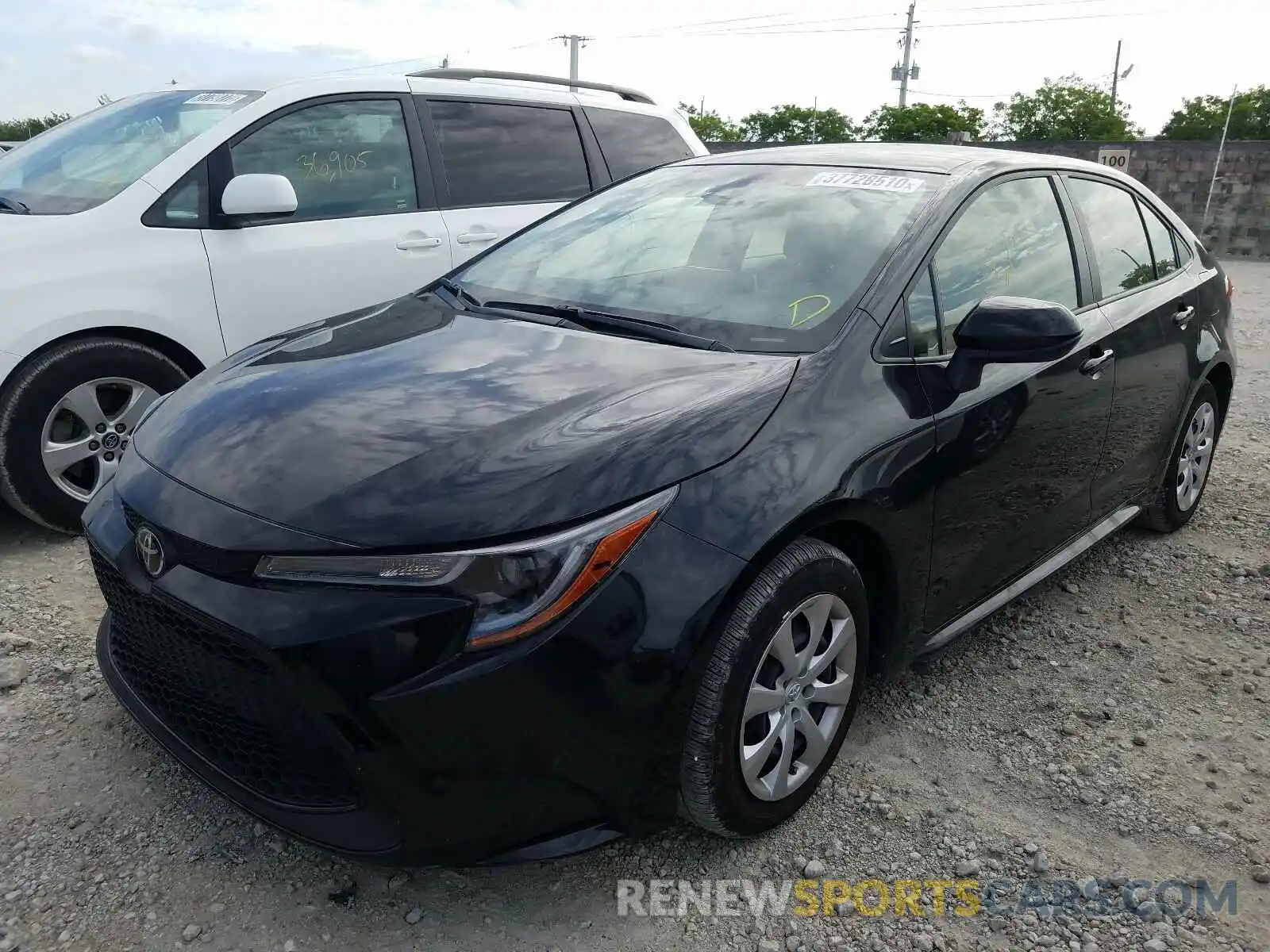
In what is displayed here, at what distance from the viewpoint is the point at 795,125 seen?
5831 cm

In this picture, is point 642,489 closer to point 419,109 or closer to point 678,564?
point 678,564

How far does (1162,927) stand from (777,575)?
3.74ft

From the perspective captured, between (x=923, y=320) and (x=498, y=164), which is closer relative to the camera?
(x=923, y=320)

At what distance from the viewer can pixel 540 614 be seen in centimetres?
182

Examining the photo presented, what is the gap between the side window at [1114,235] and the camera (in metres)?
3.44

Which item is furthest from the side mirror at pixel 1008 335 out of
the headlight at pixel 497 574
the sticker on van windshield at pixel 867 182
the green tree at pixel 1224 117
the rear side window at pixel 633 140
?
the green tree at pixel 1224 117

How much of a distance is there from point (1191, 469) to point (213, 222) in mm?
4255

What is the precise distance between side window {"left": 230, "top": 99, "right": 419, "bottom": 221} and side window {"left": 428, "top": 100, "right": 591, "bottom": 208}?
25 centimetres

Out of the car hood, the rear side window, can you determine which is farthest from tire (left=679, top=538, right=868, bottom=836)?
the rear side window

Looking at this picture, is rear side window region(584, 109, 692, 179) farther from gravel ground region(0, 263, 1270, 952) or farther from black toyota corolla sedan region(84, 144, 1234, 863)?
gravel ground region(0, 263, 1270, 952)

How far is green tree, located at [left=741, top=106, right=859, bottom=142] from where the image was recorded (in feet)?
184

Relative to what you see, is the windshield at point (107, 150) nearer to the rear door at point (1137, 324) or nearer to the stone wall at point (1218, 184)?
the rear door at point (1137, 324)

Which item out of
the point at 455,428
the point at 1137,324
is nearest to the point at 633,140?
the point at 1137,324

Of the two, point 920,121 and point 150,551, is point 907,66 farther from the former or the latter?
point 150,551
